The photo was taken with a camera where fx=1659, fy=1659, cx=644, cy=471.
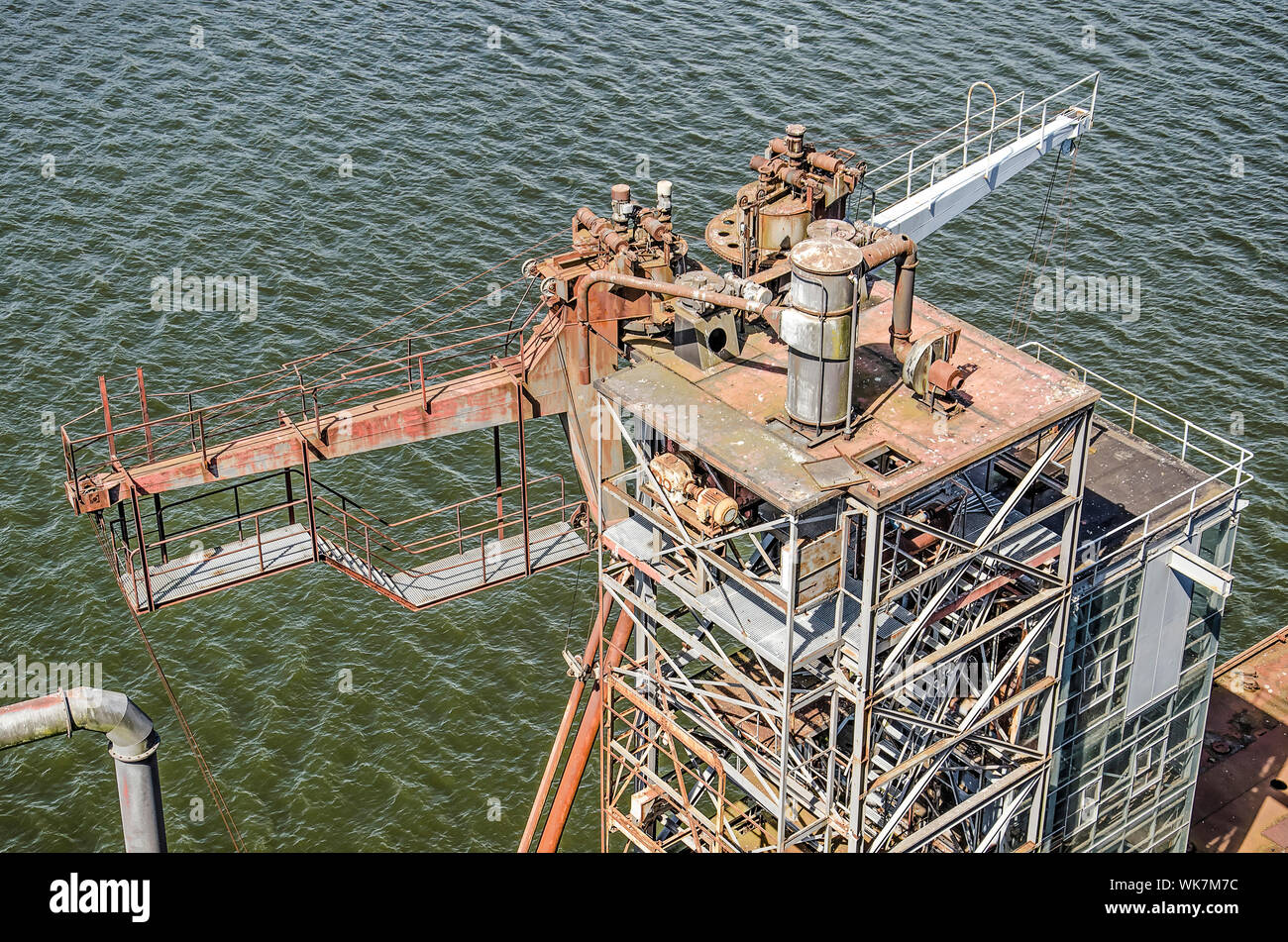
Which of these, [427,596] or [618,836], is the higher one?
[427,596]

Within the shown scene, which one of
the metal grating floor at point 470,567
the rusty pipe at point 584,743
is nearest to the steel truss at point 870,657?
the rusty pipe at point 584,743

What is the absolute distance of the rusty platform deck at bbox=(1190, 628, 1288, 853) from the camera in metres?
52.8

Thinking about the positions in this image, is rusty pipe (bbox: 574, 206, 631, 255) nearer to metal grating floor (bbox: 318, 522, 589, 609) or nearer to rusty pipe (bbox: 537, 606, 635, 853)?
metal grating floor (bbox: 318, 522, 589, 609)

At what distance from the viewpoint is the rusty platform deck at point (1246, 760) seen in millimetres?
52781

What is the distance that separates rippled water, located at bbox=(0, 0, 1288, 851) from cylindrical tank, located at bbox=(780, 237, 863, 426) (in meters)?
23.2

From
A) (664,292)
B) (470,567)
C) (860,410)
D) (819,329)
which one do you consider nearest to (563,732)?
(470,567)

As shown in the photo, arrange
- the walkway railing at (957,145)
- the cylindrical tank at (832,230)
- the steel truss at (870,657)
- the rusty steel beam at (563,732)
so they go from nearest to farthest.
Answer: the steel truss at (870,657)
the cylindrical tank at (832,230)
the rusty steel beam at (563,732)
the walkway railing at (957,145)

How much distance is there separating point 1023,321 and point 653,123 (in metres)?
22.9

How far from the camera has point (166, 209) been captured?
79.6 metres

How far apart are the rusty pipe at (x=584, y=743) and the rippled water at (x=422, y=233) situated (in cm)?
768

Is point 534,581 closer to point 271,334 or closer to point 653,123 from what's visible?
point 271,334

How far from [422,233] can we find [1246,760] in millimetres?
43735

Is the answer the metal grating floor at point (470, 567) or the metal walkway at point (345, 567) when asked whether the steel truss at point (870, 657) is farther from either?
the metal walkway at point (345, 567)
